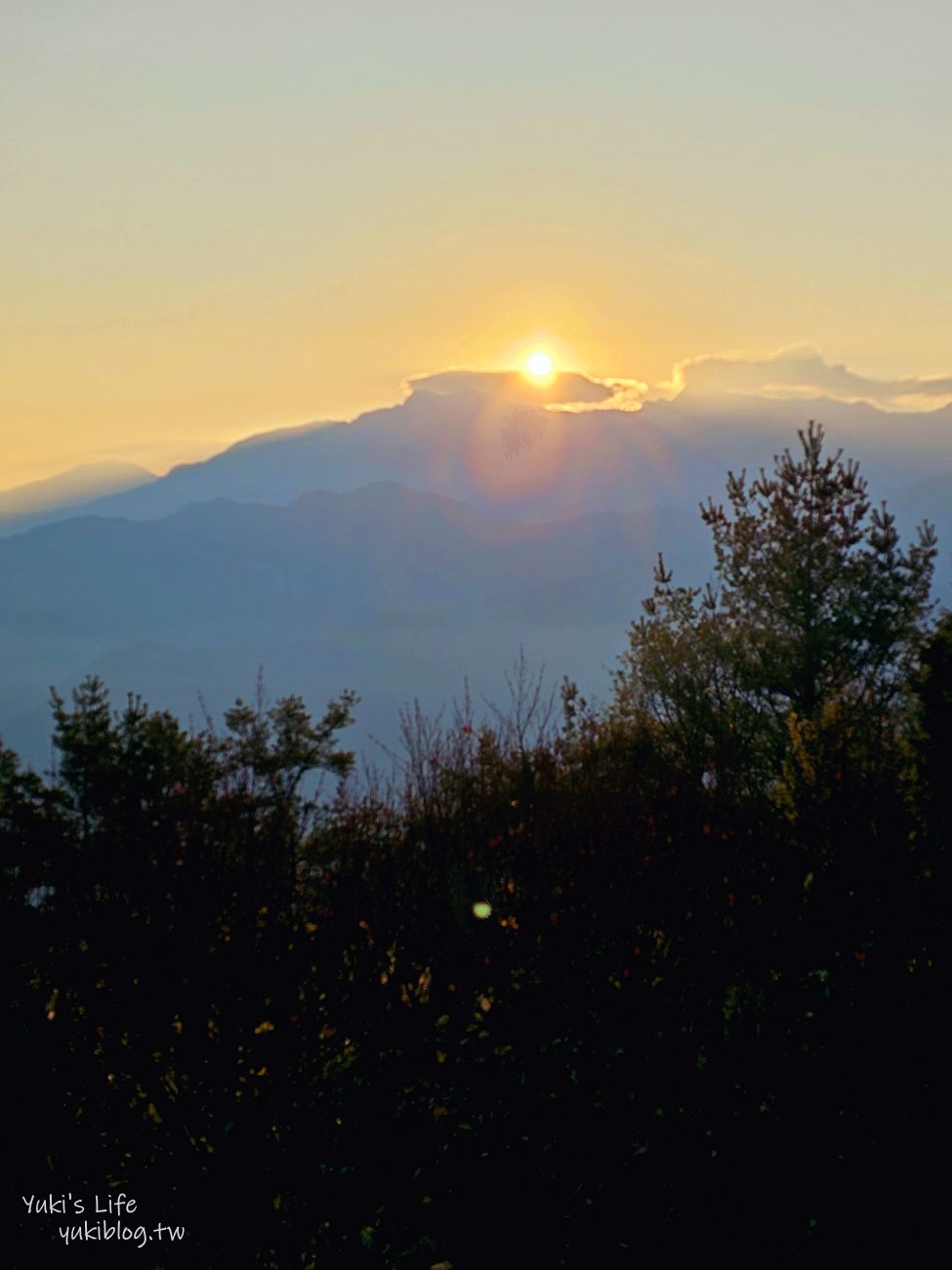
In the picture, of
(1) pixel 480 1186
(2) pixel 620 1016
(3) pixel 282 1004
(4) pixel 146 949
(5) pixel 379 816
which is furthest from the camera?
(5) pixel 379 816

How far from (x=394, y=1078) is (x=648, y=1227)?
2.78 m

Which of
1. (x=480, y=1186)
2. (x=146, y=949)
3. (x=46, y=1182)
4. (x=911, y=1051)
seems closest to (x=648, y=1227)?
(x=480, y=1186)

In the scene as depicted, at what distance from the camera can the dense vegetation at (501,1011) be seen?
7133 mm

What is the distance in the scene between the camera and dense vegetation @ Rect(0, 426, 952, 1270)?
23.4 ft

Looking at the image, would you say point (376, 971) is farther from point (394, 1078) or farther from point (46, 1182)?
point (46, 1182)

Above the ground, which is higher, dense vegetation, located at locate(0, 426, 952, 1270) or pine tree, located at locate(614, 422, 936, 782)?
pine tree, located at locate(614, 422, 936, 782)

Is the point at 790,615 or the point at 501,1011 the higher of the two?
the point at 790,615

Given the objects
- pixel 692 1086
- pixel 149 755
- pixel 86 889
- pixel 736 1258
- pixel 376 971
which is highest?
pixel 149 755

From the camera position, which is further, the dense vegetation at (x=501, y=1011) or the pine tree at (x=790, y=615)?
the pine tree at (x=790, y=615)

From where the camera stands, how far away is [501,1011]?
405 inches

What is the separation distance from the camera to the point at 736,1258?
6594 mm

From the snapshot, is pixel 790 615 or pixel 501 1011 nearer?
pixel 501 1011

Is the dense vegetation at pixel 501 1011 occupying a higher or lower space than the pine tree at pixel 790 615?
lower

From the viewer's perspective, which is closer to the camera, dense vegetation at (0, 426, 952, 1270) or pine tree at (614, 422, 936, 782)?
dense vegetation at (0, 426, 952, 1270)
